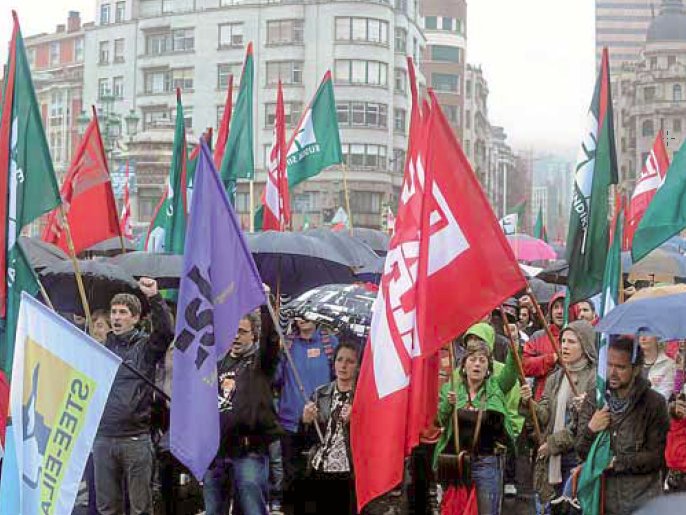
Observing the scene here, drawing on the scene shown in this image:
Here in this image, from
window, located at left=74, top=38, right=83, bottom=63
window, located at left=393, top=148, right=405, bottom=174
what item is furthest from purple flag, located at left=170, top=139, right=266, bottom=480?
window, located at left=74, top=38, right=83, bottom=63

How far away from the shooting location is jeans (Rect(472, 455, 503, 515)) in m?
6.92

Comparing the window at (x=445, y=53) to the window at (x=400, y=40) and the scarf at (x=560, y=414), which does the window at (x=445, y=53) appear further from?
the scarf at (x=560, y=414)

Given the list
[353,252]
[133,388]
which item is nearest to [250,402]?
[133,388]

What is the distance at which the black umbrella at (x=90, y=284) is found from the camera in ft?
28.5

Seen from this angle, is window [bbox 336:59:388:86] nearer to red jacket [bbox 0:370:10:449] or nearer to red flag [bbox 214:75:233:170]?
red flag [bbox 214:75:233:170]

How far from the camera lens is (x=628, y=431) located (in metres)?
6.05

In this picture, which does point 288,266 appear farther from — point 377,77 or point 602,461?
point 377,77

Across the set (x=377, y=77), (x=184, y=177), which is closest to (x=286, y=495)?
(x=184, y=177)

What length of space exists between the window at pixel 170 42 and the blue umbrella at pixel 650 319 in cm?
6206

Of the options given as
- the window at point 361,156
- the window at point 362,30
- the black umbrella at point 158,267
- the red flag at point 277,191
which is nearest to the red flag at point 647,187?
the red flag at point 277,191

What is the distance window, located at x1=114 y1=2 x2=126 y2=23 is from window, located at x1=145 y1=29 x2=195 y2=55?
2950mm

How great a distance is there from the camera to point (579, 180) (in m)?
7.99

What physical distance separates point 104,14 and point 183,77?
833 centimetres

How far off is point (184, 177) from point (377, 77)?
174 ft
